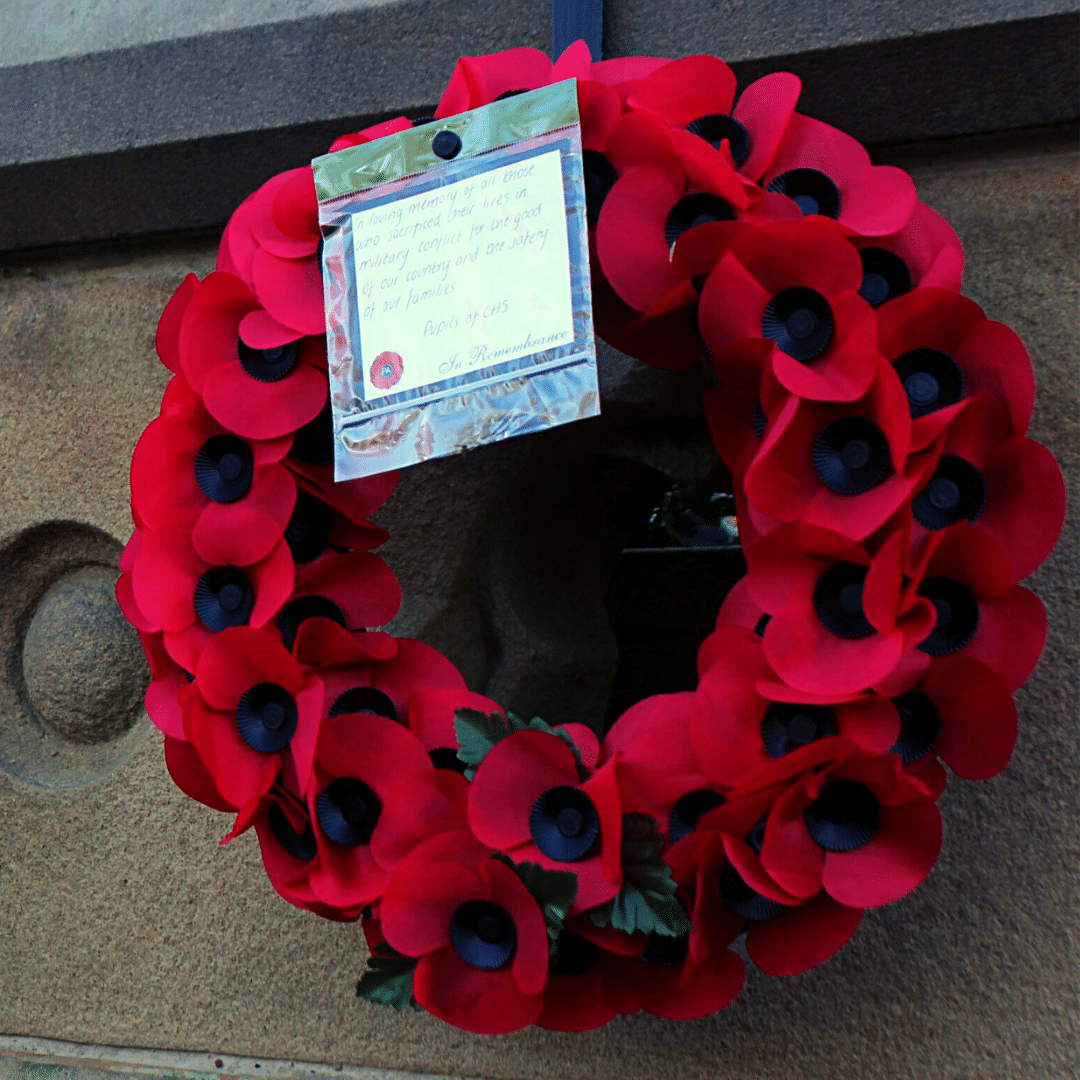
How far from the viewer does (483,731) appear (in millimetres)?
983

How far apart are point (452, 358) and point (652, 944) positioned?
0.59m

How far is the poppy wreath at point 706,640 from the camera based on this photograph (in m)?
0.91

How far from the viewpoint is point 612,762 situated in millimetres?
939

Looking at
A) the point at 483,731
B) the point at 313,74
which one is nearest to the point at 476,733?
the point at 483,731

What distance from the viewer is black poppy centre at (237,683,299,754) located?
3.43ft

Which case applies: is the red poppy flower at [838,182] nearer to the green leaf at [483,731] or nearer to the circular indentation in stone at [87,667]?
the green leaf at [483,731]

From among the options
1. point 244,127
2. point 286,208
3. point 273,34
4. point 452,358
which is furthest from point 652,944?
point 273,34

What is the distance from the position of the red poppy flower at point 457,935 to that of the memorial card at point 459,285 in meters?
0.38

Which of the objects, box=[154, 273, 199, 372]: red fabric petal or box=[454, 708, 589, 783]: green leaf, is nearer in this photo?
box=[454, 708, 589, 783]: green leaf

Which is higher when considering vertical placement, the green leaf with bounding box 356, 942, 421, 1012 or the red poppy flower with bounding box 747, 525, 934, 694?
the red poppy flower with bounding box 747, 525, 934, 694

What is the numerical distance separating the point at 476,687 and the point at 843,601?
67cm

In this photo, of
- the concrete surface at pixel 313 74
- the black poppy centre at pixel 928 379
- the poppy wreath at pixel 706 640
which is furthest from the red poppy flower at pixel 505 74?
the black poppy centre at pixel 928 379

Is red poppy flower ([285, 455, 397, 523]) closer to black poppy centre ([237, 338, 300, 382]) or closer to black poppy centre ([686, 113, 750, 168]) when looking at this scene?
black poppy centre ([237, 338, 300, 382])

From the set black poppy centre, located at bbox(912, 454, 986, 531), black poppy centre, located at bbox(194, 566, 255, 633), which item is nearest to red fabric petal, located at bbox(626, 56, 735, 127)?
black poppy centre, located at bbox(912, 454, 986, 531)
